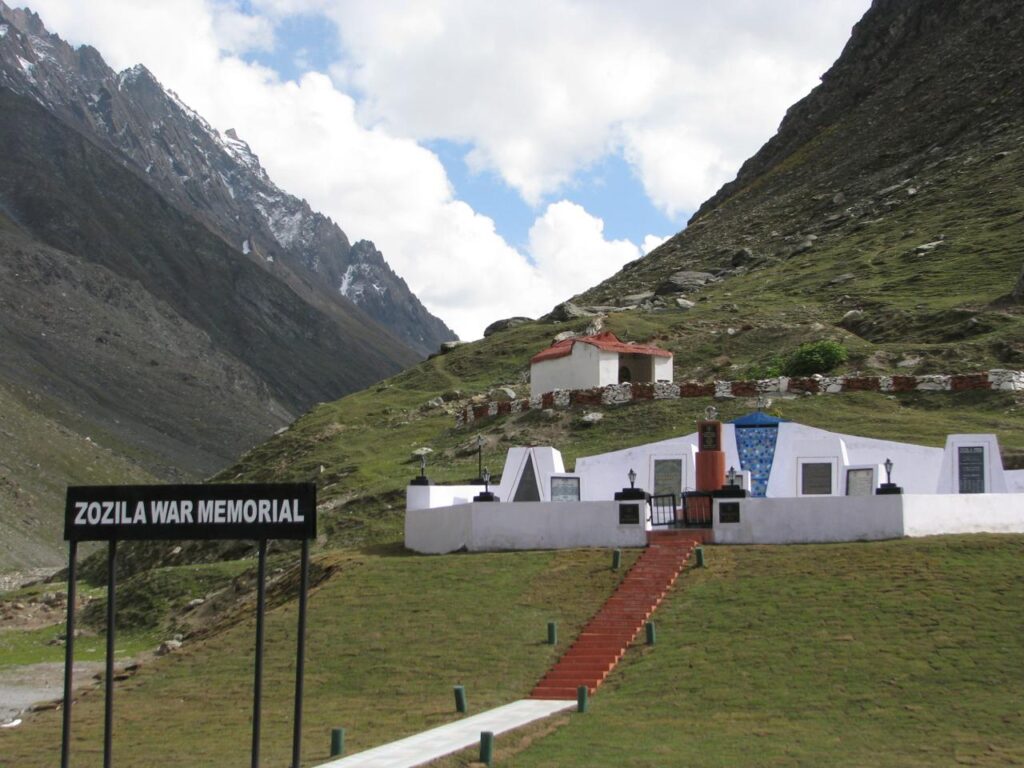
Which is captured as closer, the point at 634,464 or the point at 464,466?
the point at 634,464

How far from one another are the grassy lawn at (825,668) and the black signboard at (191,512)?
13.6ft

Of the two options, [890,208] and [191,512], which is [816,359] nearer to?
[191,512]

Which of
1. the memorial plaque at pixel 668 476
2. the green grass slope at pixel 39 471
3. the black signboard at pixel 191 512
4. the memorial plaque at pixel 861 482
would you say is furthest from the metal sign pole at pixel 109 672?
the green grass slope at pixel 39 471

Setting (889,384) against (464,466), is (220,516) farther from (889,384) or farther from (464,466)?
(889,384)

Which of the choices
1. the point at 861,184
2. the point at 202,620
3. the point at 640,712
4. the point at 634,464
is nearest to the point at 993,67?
the point at 861,184

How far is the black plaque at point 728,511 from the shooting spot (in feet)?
98.1

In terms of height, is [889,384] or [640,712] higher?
[889,384]

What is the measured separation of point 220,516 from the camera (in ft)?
61.2

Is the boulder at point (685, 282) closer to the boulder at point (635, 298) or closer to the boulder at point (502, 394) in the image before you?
the boulder at point (635, 298)

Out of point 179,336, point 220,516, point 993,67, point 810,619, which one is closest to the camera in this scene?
point 220,516

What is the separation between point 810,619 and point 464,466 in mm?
26328

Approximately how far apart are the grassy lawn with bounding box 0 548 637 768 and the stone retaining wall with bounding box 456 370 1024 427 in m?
23.3

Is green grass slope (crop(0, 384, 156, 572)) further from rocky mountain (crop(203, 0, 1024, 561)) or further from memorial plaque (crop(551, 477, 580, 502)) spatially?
memorial plaque (crop(551, 477, 580, 502))

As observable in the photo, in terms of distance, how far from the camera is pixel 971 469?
3447 centimetres
